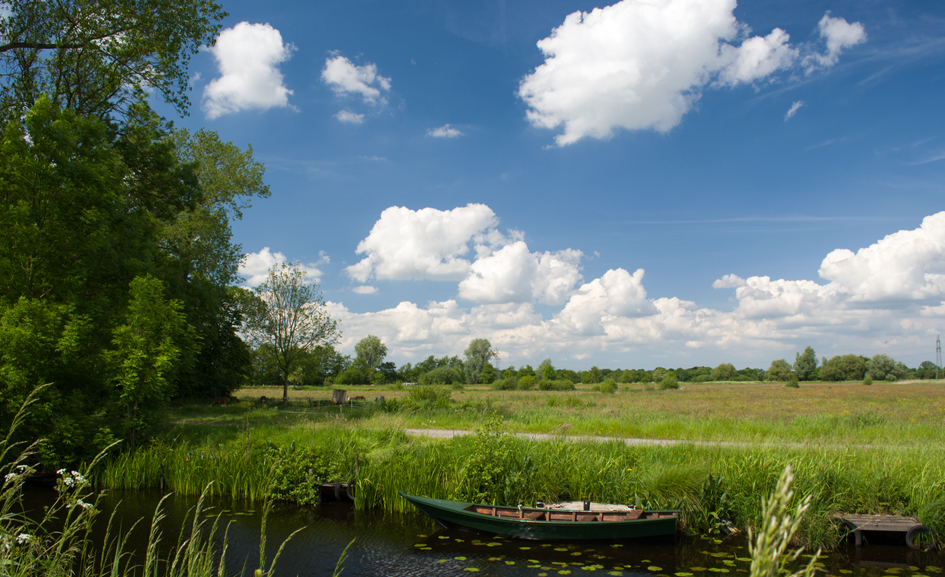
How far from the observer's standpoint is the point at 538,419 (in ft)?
78.8

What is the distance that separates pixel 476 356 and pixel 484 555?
12227cm

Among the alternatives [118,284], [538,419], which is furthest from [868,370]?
[118,284]

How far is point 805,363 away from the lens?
132 meters

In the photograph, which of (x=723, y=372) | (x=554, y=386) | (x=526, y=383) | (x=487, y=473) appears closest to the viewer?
(x=487, y=473)

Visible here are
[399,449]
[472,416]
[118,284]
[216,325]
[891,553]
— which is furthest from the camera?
[216,325]

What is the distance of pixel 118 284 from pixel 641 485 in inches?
792

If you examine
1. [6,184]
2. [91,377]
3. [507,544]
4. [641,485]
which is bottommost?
[507,544]

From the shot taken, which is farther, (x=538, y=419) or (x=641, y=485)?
(x=538, y=419)

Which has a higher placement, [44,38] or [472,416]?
[44,38]

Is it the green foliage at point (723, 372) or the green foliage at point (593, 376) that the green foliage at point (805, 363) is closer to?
the green foliage at point (723, 372)

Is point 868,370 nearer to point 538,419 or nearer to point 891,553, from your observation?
point 538,419

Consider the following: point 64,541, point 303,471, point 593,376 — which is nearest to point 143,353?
point 303,471

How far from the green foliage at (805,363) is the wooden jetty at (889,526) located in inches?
5461

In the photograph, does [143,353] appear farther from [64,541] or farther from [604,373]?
[604,373]
